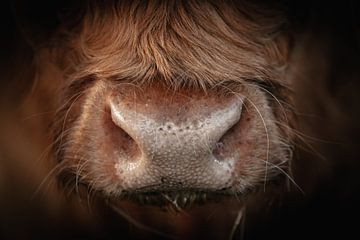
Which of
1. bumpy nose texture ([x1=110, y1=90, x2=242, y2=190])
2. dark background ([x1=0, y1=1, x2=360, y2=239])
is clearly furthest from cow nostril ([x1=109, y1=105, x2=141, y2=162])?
dark background ([x1=0, y1=1, x2=360, y2=239])

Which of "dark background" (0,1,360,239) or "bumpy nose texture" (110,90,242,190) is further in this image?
"dark background" (0,1,360,239)

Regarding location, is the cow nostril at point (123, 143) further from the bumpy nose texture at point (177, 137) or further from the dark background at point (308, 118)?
the dark background at point (308, 118)

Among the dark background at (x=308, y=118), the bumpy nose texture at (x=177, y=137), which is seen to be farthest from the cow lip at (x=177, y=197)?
the dark background at (x=308, y=118)

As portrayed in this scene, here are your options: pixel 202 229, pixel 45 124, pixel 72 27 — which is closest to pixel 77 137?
pixel 72 27

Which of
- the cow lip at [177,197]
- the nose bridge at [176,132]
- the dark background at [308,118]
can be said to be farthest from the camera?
the dark background at [308,118]

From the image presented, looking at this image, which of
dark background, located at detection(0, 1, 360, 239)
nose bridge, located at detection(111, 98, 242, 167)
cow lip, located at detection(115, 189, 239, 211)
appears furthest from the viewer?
dark background, located at detection(0, 1, 360, 239)

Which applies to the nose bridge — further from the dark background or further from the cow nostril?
the dark background

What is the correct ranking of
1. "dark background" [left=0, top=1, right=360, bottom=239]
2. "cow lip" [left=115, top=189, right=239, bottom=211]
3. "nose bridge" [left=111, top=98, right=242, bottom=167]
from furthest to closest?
"dark background" [left=0, top=1, right=360, bottom=239] → "cow lip" [left=115, top=189, right=239, bottom=211] → "nose bridge" [left=111, top=98, right=242, bottom=167]

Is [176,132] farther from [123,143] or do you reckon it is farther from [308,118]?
[308,118]
